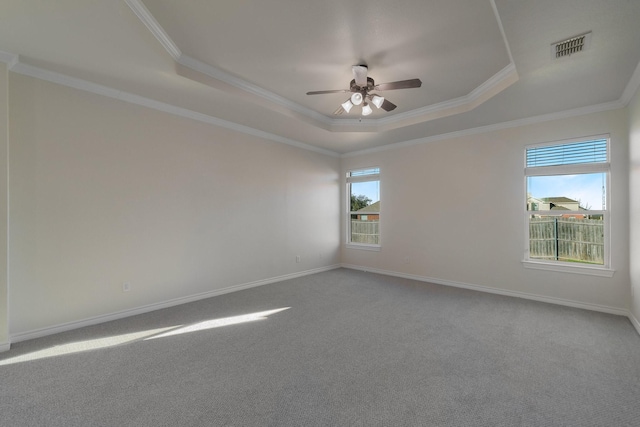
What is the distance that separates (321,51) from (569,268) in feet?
14.0

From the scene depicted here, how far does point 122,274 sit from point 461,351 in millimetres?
3825

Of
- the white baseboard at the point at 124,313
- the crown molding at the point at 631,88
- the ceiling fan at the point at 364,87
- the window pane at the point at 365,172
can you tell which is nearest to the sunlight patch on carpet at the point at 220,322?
the white baseboard at the point at 124,313

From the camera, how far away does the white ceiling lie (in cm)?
212

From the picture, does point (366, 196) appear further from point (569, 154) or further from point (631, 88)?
point (631, 88)

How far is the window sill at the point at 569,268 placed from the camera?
3561 mm

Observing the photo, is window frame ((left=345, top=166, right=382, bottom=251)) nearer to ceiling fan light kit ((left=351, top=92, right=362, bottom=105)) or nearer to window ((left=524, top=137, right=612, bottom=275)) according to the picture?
window ((left=524, top=137, right=612, bottom=275))

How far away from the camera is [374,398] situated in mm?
1901

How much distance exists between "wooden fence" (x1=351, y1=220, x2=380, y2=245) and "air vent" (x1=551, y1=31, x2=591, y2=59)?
400cm

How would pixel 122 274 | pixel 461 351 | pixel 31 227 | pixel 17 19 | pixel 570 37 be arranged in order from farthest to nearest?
pixel 122 274, pixel 31 227, pixel 461 351, pixel 570 37, pixel 17 19

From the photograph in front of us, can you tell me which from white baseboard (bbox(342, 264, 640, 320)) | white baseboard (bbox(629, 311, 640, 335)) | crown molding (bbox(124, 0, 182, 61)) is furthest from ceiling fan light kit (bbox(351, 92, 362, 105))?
white baseboard (bbox(629, 311, 640, 335))

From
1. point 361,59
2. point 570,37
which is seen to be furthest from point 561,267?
point 361,59

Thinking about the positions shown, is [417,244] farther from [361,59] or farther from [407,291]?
[361,59]

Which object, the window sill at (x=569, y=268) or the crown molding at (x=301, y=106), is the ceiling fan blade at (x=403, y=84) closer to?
the crown molding at (x=301, y=106)

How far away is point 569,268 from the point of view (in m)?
3.80
